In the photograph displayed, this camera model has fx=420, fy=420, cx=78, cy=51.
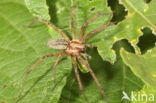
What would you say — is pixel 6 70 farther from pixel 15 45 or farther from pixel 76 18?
pixel 76 18

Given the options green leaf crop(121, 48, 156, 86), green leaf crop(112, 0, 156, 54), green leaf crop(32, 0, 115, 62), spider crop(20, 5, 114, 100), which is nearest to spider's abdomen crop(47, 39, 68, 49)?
spider crop(20, 5, 114, 100)

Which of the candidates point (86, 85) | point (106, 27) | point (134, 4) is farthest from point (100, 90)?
point (134, 4)

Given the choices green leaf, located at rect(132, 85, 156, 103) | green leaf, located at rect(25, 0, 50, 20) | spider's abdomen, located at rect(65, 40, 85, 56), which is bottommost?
spider's abdomen, located at rect(65, 40, 85, 56)

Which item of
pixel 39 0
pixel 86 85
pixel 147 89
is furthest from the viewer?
pixel 86 85

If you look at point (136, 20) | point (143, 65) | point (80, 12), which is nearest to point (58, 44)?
point (80, 12)

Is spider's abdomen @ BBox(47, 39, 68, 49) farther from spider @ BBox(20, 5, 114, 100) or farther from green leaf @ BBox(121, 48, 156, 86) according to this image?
green leaf @ BBox(121, 48, 156, 86)
